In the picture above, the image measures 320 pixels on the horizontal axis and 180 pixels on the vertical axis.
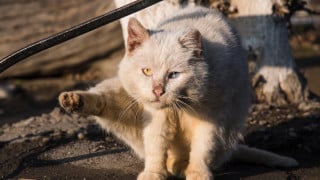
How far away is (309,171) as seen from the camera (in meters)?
4.36

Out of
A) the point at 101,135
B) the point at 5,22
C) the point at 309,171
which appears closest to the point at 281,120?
the point at 309,171

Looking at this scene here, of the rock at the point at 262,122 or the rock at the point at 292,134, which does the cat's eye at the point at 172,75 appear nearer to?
the rock at the point at 292,134

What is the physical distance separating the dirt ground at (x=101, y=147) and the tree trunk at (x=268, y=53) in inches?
6.2

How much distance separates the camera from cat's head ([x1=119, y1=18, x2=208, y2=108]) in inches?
144

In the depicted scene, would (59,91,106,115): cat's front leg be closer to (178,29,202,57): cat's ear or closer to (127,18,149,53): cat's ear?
(127,18,149,53): cat's ear

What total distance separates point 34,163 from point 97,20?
1182mm

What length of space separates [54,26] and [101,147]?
3552 millimetres

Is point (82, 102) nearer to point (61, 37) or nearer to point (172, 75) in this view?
point (61, 37)

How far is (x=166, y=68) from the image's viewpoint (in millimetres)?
3686

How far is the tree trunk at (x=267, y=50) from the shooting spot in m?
5.86

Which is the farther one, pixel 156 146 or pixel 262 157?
pixel 262 157

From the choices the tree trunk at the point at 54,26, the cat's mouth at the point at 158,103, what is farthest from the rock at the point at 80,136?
the tree trunk at the point at 54,26

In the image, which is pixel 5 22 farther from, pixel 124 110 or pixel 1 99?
pixel 124 110

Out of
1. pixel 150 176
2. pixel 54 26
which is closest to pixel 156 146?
pixel 150 176
